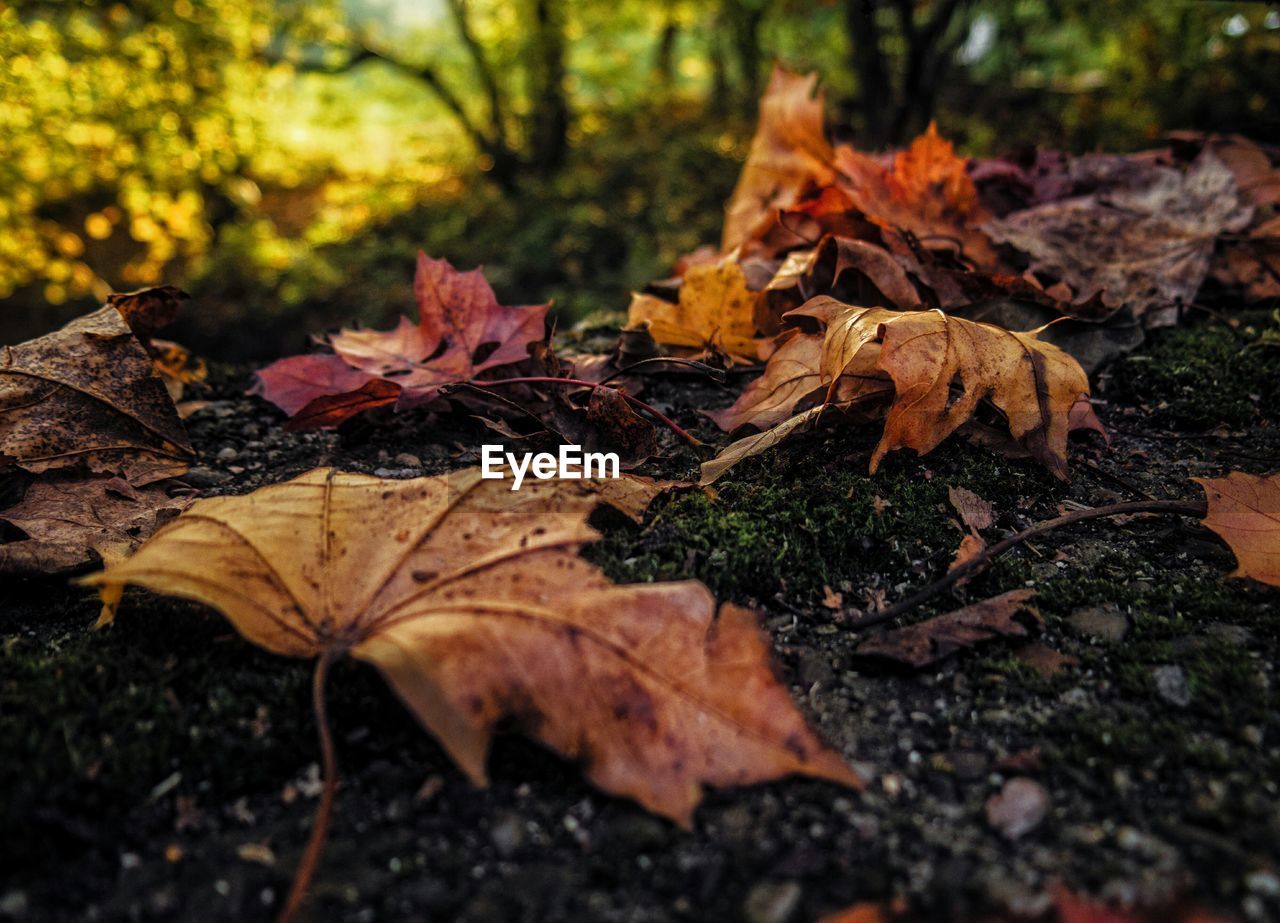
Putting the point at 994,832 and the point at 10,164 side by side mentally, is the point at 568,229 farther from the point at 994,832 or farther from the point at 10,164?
A: the point at 994,832

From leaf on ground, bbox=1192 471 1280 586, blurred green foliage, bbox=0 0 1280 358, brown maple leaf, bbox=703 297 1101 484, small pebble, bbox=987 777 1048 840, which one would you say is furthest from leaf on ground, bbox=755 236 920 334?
blurred green foliage, bbox=0 0 1280 358

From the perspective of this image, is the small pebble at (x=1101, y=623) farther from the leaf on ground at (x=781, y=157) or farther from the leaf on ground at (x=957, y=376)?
the leaf on ground at (x=781, y=157)

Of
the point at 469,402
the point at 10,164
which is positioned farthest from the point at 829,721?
the point at 10,164

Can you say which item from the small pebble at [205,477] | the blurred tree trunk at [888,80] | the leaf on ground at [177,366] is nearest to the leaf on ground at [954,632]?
the small pebble at [205,477]

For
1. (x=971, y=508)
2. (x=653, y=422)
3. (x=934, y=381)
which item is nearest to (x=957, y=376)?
(x=934, y=381)

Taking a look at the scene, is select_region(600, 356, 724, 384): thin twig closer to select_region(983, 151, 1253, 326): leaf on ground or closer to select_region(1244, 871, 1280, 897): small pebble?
select_region(983, 151, 1253, 326): leaf on ground

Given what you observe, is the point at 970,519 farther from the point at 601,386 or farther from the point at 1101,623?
the point at 601,386
